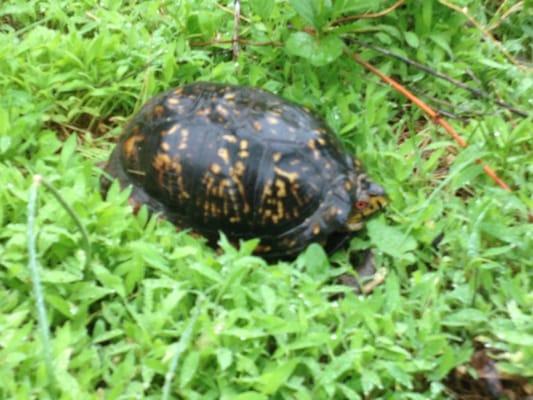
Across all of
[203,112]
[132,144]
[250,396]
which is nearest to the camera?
[250,396]

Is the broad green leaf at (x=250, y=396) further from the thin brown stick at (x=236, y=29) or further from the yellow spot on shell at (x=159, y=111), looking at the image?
the thin brown stick at (x=236, y=29)

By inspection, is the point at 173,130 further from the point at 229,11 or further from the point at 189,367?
the point at 229,11

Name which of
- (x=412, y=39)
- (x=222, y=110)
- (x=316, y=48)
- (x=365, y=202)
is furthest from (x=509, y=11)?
(x=222, y=110)

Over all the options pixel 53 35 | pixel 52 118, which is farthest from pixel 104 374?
pixel 53 35

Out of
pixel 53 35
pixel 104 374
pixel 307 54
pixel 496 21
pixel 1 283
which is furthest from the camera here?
pixel 496 21

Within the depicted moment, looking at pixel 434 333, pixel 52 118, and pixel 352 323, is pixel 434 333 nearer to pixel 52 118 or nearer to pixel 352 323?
pixel 352 323

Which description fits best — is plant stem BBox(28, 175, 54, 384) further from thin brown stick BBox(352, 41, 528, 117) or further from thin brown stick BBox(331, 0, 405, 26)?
thin brown stick BBox(352, 41, 528, 117)
